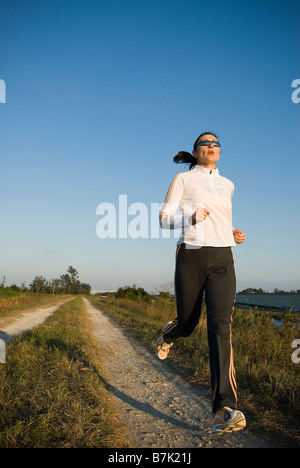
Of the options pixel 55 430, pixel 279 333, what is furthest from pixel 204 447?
pixel 279 333

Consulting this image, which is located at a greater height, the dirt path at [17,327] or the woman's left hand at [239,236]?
the woman's left hand at [239,236]

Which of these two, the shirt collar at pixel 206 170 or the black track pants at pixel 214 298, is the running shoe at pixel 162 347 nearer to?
the black track pants at pixel 214 298

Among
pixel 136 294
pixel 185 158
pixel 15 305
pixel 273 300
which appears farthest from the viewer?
pixel 273 300

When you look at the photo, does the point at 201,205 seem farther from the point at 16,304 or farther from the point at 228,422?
the point at 16,304

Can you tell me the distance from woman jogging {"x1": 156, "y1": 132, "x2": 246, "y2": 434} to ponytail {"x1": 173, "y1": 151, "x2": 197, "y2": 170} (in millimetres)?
343

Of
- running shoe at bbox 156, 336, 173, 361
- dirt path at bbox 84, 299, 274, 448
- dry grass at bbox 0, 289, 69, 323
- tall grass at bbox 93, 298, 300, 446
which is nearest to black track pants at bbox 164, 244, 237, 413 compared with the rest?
dirt path at bbox 84, 299, 274, 448

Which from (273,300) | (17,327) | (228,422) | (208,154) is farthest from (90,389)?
(273,300)

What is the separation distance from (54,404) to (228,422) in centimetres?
151

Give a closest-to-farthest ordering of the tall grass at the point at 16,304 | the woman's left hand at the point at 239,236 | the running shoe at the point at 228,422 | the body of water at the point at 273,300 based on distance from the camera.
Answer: the running shoe at the point at 228,422, the woman's left hand at the point at 239,236, the tall grass at the point at 16,304, the body of water at the point at 273,300

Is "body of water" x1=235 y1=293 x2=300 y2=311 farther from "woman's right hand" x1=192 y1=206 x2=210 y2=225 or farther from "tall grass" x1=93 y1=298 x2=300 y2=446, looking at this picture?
"woman's right hand" x1=192 y1=206 x2=210 y2=225

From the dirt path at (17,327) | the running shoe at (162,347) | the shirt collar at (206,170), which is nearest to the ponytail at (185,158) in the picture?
the shirt collar at (206,170)

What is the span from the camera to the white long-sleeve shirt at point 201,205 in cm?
304

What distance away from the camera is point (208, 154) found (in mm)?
3344

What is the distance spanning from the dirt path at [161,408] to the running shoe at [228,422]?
110mm
